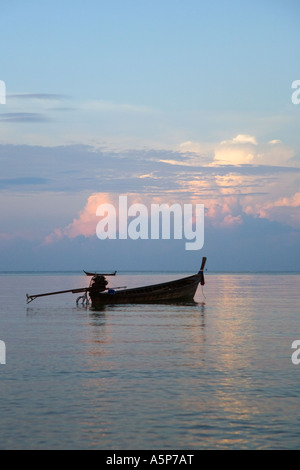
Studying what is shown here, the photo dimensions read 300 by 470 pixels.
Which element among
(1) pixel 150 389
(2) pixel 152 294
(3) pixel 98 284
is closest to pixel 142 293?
(2) pixel 152 294

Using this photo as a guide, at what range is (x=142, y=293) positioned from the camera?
198ft

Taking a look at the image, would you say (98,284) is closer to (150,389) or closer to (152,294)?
(152,294)

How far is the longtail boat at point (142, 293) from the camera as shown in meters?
59.5

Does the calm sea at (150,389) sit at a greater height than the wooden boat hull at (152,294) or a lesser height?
lesser

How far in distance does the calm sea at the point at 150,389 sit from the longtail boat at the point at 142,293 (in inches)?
770

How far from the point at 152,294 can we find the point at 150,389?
A: 132ft

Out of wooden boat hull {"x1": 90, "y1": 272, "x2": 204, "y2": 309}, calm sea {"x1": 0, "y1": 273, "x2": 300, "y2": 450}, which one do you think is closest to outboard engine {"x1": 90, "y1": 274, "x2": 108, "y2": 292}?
wooden boat hull {"x1": 90, "y1": 272, "x2": 204, "y2": 309}

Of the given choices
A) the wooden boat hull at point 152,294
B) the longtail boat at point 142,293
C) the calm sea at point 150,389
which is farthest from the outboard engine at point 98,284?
the calm sea at point 150,389

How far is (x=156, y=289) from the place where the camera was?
61.2 metres

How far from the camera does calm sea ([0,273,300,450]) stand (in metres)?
15.3

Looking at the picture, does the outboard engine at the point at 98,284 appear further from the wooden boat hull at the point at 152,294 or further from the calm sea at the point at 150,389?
the calm sea at the point at 150,389
